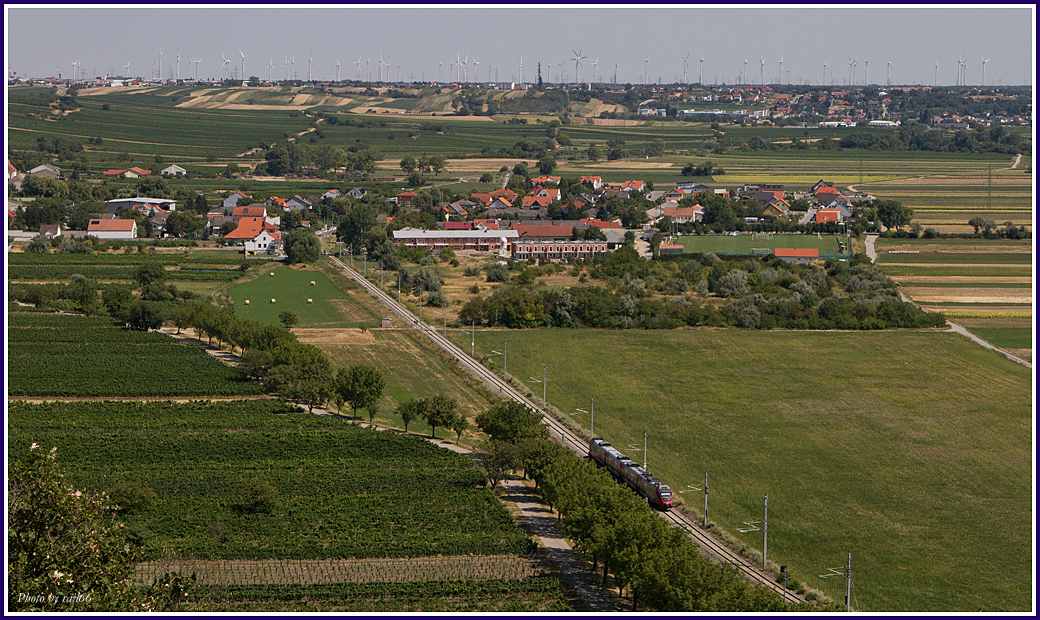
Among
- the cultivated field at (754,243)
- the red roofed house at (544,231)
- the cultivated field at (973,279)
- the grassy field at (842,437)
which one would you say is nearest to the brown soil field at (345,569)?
the grassy field at (842,437)

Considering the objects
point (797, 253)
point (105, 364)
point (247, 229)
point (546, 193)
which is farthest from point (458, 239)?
point (105, 364)

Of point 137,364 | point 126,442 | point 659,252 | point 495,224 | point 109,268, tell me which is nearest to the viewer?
point 126,442

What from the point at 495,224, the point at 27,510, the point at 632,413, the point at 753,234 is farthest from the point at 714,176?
the point at 27,510

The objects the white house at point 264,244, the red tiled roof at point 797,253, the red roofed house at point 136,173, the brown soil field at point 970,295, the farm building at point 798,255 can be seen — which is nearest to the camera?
the brown soil field at point 970,295

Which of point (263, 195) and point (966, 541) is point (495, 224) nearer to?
point (263, 195)

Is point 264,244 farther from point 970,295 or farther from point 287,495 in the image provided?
point 287,495

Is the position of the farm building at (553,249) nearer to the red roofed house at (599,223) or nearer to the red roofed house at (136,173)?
the red roofed house at (599,223)
